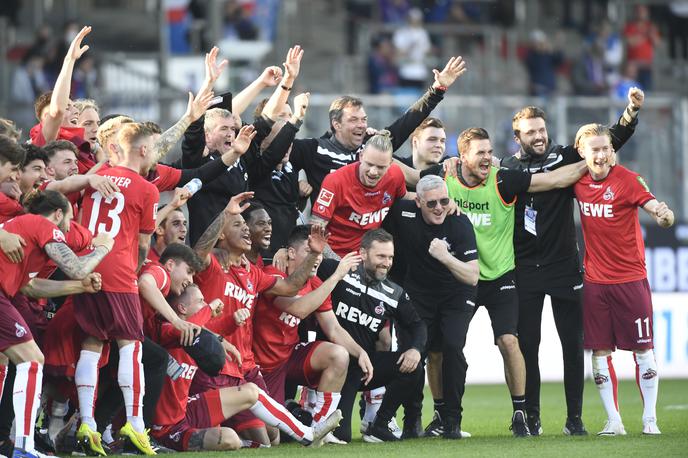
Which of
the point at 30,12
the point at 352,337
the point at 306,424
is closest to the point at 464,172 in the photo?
the point at 352,337

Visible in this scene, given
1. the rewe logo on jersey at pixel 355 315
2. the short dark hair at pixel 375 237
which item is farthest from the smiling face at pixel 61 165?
the rewe logo on jersey at pixel 355 315

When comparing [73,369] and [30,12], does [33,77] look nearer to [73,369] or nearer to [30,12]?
[30,12]

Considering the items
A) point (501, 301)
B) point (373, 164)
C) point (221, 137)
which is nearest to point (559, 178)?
point (501, 301)

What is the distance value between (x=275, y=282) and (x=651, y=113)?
1157cm

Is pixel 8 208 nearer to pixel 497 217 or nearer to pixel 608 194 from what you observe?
pixel 497 217

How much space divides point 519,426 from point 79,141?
13.7ft

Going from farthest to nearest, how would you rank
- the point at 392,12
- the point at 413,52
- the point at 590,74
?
the point at 590,74 < the point at 392,12 < the point at 413,52

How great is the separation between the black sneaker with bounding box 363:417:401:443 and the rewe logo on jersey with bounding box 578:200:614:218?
2396mm

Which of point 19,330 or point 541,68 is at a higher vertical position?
point 541,68

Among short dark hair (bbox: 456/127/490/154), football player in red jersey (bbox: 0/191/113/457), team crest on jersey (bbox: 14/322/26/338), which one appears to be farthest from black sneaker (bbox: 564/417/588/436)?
team crest on jersey (bbox: 14/322/26/338)

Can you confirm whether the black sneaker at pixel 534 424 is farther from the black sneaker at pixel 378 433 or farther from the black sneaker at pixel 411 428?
the black sneaker at pixel 378 433

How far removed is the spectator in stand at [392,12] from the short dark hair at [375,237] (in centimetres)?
1459

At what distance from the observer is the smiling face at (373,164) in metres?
10.8

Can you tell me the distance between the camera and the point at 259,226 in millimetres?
10523
